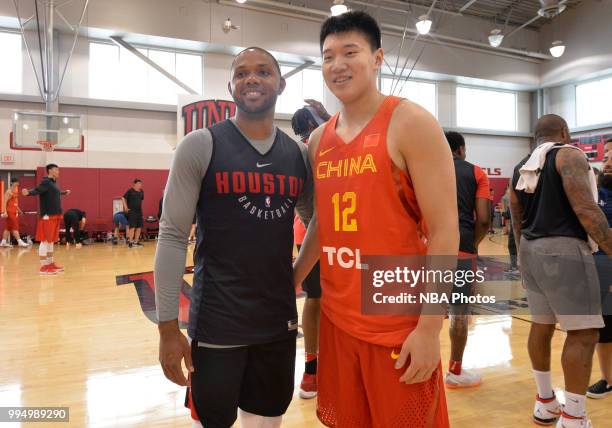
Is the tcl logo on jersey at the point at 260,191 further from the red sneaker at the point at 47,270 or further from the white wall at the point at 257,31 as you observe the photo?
the white wall at the point at 257,31

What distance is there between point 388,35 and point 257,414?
49.8 feet

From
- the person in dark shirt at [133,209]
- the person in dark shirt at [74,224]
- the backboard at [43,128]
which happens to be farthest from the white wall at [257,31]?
the person in dark shirt at [74,224]

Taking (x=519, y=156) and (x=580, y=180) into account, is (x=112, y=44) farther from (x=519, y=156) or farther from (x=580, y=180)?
(x=519, y=156)

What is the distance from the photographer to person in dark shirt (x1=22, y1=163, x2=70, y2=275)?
7297 mm

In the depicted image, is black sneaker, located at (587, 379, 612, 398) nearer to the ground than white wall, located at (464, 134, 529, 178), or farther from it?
nearer to the ground

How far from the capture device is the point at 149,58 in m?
12.9

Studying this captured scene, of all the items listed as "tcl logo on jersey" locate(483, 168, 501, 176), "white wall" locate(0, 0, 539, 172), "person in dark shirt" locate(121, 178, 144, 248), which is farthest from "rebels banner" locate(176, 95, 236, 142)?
"tcl logo on jersey" locate(483, 168, 501, 176)

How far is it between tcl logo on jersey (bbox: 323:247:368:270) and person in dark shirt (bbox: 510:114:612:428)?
147 cm

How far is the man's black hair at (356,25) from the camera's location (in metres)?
1.49

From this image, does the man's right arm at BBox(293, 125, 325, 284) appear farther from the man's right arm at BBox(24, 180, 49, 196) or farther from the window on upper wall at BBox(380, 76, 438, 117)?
the window on upper wall at BBox(380, 76, 438, 117)

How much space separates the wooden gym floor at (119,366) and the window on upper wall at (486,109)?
14238 mm

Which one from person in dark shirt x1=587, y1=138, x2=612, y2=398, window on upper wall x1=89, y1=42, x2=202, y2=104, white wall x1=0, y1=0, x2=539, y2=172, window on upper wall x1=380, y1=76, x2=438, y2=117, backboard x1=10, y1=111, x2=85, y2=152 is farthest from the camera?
window on upper wall x1=380, y1=76, x2=438, y2=117

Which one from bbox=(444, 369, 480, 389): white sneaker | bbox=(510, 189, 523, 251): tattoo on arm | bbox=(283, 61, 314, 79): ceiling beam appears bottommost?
bbox=(444, 369, 480, 389): white sneaker

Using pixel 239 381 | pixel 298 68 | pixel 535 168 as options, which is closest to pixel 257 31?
pixel 298 68
